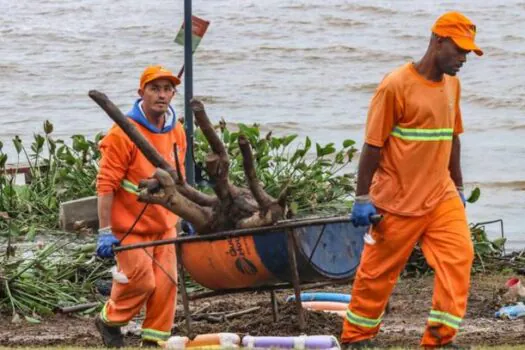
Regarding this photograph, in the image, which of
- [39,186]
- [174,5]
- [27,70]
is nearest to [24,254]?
[39,186]

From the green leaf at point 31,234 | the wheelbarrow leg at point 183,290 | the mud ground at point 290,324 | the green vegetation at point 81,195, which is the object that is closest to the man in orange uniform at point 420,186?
the mud ground at point 290,324

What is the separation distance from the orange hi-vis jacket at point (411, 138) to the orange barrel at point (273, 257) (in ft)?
1.68

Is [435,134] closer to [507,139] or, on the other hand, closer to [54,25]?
[507,139]

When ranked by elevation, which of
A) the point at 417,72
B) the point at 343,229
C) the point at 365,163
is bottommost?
the point at 343,229

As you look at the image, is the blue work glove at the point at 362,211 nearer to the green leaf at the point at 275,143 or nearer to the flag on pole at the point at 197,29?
the flag on pole at the point at 197,29

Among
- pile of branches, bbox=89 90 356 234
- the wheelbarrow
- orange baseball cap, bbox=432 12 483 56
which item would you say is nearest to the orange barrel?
the wheelbarrow

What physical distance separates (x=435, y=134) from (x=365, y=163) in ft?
1.24

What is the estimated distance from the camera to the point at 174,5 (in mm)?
30672

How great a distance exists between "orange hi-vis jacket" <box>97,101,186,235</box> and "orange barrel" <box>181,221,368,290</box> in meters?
0.23

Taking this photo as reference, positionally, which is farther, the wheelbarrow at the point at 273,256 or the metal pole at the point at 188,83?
the metal pole at the point at 188,83

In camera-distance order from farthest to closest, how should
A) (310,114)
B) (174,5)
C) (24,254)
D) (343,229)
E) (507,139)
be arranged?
(174,5), (310,114), (507,139), (24,254), (343,229)

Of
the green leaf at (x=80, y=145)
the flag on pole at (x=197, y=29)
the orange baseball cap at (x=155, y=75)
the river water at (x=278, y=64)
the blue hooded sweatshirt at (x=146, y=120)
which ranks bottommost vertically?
the river water at (x=278, y=64)

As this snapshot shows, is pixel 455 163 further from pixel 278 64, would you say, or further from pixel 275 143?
pixel 278 64

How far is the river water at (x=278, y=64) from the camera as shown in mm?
18875
